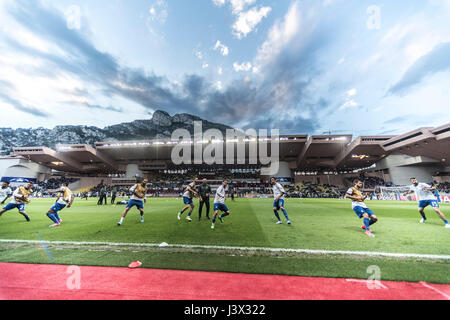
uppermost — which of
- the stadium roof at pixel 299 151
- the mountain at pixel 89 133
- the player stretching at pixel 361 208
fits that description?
the mountain at pixel 89 133

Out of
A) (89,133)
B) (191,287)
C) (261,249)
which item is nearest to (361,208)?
(261,249)

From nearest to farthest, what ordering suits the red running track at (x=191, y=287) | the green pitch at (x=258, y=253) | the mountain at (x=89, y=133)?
1. the red running track at (x=191, y=287)
2. the green pitch at (x=258, y=253)
3. the mountain at (x=89, y=133)

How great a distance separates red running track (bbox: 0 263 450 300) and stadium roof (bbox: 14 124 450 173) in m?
39.0

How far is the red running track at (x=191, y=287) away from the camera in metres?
2.39

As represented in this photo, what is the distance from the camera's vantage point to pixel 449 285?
264 cm

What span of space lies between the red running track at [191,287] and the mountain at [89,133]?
125 m

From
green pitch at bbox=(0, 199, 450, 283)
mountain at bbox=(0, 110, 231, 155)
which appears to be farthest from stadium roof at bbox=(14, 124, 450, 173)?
mountain at bbox=(0, 110, 231, 155)

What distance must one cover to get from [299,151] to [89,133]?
5365 inches

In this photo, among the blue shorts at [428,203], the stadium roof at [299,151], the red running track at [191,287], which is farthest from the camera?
the stadium roof at [299,151]

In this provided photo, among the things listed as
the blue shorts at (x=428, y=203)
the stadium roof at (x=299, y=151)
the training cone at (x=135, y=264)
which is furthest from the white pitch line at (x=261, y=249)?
the stadium roof at (x=299, y=151)

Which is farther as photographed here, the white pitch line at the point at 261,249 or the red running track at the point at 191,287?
the white pitch line at the point at 261,249

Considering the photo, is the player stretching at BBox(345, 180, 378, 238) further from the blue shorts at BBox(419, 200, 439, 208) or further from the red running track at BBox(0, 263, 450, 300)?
the blue shorts at BBox(419, 200, 439, 208)

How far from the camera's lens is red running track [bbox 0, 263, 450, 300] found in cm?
239

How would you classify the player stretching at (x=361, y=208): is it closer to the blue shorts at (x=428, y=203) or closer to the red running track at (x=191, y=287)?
the red running track at (x=191, y=287)
